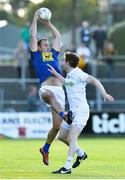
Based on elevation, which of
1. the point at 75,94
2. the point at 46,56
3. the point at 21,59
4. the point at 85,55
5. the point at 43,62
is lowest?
the point at 21,59

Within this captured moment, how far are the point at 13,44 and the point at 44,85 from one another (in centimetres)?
2656

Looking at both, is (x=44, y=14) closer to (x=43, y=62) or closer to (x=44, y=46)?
(x=44, y=46)

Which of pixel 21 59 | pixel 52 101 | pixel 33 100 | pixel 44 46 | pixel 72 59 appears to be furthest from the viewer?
pixel 21 59

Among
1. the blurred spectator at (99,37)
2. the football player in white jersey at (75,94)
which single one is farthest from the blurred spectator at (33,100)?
the football player in white jersey at (75,94)

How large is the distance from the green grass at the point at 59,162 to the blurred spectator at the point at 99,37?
352 inches

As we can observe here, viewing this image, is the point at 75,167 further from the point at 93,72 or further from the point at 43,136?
the point at 93,72

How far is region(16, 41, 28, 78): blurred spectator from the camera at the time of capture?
108 ft

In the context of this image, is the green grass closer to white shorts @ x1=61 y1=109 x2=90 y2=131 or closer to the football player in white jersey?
the football player in white jersey

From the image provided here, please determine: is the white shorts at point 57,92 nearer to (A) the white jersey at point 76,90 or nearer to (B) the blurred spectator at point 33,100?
(A) the white jersey at point 76,90

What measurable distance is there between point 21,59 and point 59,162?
15.6m

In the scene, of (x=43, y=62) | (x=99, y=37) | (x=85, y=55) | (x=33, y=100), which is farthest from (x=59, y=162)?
(x=99, y=37)

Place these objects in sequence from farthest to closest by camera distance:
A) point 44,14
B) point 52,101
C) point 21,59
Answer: point 21,59 → point 44,14 → point 52,101

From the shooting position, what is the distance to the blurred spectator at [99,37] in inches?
1352

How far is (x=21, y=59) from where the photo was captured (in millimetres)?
33531
